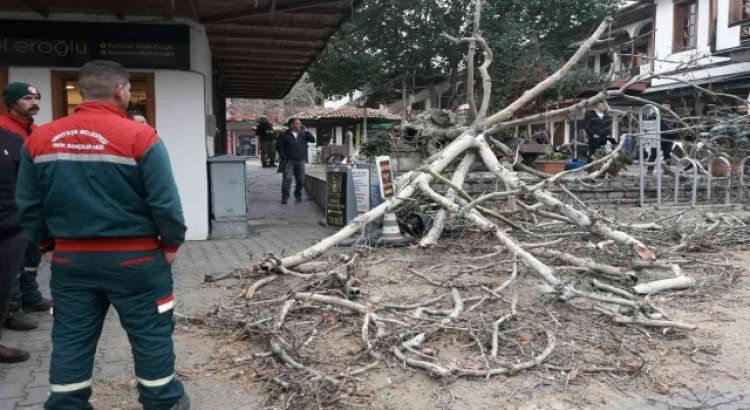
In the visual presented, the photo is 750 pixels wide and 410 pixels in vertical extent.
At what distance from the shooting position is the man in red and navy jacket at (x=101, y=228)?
266cm

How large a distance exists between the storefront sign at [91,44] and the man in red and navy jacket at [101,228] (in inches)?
205

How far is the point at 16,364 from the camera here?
3900 millimetres

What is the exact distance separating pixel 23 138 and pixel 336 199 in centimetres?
506

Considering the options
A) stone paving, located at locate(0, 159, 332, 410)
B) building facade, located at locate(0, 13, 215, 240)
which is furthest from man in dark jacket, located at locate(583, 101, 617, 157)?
building facade, located at locate(0, 13, 215, 240)

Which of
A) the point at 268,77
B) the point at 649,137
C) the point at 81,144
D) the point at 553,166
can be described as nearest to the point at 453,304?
the point at 81,144

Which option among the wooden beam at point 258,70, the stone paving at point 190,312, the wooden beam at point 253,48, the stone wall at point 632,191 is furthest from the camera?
the wooden beam at point 258,70

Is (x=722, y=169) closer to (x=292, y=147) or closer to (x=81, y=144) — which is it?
(x=292, y=147)

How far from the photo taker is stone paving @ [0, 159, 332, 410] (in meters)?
3.49

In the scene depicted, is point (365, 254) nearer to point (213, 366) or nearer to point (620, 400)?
point (213, 366)

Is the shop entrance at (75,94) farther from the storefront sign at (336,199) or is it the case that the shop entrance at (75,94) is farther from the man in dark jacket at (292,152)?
the man in dark jacket at (292,152)

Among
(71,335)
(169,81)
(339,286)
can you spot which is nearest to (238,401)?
(71,335)

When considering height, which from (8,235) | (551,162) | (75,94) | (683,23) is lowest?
(8,235)

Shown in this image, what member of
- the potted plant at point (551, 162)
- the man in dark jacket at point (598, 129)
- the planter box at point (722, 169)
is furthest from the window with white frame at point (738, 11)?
the potted plant at point (551, 162)

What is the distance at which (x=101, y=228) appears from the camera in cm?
266
